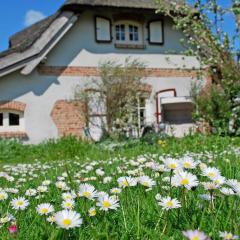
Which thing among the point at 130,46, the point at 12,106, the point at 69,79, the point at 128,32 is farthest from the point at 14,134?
the point at 128,32

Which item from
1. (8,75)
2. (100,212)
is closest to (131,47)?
(8,75)

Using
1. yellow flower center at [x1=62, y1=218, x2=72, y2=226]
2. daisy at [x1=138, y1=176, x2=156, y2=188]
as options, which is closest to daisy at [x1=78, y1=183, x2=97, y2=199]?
daisy at [x1=138, y1=176, x2=156, y2=188]

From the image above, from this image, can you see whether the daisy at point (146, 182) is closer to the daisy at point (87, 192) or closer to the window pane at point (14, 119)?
the daisy at point (87, 192)

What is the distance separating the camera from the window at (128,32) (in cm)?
1648

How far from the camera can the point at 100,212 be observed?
195 centimetres

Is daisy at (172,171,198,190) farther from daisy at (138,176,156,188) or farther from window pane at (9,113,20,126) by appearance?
window pane at (9,113,20,126)

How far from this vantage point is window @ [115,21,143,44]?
16484 millimetres

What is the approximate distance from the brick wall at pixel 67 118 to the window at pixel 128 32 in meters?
3.37

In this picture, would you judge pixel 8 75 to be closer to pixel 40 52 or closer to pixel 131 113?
pixel 40 52

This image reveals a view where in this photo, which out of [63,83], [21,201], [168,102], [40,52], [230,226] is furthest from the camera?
[168,102]

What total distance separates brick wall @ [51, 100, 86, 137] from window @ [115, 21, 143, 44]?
11.1ft

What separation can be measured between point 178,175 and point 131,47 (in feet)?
49.3

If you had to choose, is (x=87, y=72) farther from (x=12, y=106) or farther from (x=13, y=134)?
(x=13, y=134)

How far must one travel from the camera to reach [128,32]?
653 inches
